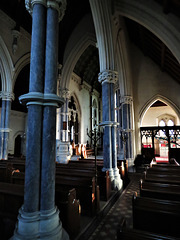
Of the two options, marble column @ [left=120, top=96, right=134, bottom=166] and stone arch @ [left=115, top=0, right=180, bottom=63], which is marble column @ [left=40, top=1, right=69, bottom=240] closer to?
stone arch @ [left=115, top=0, right=180, bottom=63]

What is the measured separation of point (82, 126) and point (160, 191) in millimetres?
13511

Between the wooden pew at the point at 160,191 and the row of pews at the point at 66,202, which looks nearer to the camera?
the row of pews at the point at 66,202

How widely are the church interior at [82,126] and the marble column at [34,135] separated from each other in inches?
0.5

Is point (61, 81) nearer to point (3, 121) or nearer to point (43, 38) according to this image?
point (3, 121)

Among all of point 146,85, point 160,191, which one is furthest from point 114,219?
point 146,85

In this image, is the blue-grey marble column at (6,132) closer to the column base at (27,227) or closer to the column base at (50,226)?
the column base at (27,227)

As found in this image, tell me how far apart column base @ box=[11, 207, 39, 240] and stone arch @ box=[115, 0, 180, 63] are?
20.8 ft

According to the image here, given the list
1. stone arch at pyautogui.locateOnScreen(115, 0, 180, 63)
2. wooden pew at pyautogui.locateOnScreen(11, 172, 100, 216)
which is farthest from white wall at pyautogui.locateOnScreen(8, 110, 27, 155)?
stone arch at pyautogui.locateOnScreen(115, 0, 180, 63)

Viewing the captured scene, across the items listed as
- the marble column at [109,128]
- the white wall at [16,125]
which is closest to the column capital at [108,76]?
the marble column at [109,128]

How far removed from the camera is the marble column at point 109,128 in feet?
16.9

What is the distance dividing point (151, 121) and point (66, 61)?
11.7 m

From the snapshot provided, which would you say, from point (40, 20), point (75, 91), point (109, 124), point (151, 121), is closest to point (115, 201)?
point (109, 124)

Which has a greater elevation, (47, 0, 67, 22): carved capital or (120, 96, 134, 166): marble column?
(47, 0, 67, 22): carved capital

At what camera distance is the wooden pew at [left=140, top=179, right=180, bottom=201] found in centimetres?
272
